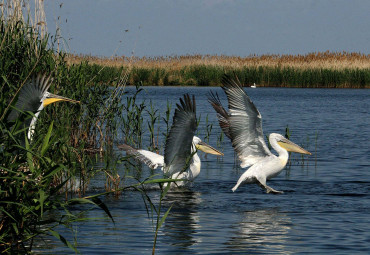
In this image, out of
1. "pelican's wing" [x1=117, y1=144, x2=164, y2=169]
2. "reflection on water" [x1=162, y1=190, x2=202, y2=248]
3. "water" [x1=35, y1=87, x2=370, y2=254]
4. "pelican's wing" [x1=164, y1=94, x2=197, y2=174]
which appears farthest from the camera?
"pelican's wing" [x1=117, y1=144, x2=164, y2=169]

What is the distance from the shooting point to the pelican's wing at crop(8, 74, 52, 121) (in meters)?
6.16

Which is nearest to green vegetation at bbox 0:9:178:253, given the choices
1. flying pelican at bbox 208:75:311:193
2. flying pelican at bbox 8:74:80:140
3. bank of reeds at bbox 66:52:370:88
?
flying pelican at bbox 8:74:80:140

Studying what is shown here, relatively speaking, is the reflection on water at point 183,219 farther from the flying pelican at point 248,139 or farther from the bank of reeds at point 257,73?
the bank of reeds at point 257,73

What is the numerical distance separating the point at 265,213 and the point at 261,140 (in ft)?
4.67

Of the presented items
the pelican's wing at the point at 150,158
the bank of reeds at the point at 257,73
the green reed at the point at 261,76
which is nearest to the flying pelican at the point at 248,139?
the pelican's wing at the point at 150,158

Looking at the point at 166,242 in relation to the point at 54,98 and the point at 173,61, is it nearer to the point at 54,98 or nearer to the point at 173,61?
the point at 54,98

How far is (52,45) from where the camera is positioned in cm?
935

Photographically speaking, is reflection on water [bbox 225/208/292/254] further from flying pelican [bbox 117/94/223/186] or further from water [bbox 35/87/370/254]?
flying pelican [bbox 117/94/223/186]

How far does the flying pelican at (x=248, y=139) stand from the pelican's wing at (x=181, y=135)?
2.04 feet

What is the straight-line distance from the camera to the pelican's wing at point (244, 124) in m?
8.18

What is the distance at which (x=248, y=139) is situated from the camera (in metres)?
8.62

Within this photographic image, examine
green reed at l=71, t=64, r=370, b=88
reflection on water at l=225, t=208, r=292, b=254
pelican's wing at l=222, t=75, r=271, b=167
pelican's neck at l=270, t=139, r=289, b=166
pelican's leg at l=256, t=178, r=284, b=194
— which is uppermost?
green reed at l=71, t=64, r=370, b=88

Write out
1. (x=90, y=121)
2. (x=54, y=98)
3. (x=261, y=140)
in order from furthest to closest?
(x=90, y=121)
(x=261, y=140)
(x=54, y=98)

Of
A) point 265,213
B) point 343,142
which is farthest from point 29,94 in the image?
point 343,142
